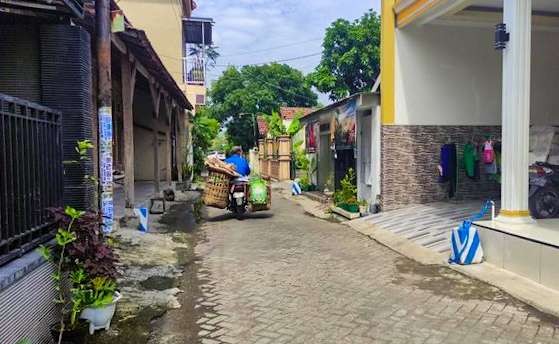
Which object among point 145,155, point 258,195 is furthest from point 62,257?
point 145,155

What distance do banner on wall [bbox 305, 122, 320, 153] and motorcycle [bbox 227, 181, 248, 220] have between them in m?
6.93

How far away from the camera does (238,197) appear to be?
10758 mm

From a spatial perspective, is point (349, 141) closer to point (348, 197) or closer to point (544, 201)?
point (348, 197)

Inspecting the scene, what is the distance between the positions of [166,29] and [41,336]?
22.2 m

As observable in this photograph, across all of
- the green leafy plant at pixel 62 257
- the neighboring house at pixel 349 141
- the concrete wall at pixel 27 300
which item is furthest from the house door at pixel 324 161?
the concrete wall at pixel 27 300

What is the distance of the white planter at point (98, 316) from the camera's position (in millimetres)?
4008

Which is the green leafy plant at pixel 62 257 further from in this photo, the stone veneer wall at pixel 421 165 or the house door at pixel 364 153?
the house door at pixel 364 153

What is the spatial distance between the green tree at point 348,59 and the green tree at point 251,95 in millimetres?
11102

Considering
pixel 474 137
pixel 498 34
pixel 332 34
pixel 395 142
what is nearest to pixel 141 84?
pixel 395 142

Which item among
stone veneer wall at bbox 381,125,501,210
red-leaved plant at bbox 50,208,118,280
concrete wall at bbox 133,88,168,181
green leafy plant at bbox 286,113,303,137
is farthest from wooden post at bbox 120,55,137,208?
green leafy plant at bbox 286,113,303,137

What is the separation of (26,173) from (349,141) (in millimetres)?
9889

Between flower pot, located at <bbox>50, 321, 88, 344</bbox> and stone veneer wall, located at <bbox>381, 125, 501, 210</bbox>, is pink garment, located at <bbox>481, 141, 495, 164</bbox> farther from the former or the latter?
flower pot, located at <bbox>50, 321, 88, 344</bbox>

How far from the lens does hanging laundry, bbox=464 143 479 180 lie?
10922 millimetres

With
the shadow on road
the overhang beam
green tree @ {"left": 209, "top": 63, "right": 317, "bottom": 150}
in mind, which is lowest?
the shadow on road
